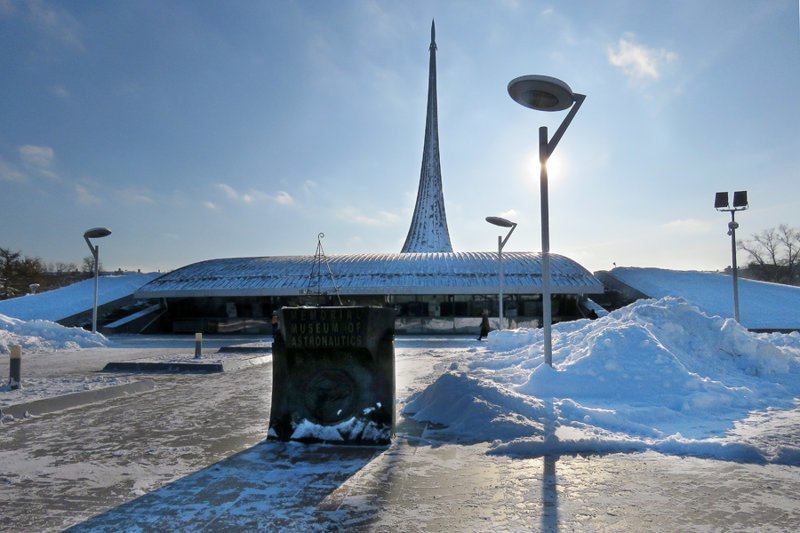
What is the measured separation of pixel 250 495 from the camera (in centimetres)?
441

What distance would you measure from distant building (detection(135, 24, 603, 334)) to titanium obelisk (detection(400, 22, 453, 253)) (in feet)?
36.7

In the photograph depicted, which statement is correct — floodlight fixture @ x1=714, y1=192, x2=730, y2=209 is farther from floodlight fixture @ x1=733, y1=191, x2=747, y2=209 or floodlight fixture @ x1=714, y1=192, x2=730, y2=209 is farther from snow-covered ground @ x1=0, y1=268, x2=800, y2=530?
snow-covered ground @ x1=0, y1=268, x2=800, y2=530

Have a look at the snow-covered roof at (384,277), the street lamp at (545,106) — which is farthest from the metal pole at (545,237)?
the snow-covered roof at (384,277)

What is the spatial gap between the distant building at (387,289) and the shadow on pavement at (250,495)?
81.8 ft

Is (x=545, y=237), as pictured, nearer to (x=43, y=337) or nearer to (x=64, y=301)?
(x=43, y=337)

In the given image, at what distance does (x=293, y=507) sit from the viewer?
4137 millimetres

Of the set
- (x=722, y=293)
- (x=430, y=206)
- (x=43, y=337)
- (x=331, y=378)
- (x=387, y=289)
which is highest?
(x=430, y=206)

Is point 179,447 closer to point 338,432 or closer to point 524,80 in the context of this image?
point 338,432

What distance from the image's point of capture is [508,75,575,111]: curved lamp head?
898 cm

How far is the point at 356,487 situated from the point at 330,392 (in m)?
1.77

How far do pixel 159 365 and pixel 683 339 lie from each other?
11889 mm

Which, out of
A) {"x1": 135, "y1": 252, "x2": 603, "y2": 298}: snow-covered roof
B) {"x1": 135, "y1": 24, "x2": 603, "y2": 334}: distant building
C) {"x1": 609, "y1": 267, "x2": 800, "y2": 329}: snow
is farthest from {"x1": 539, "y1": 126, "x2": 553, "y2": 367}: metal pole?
{"x1": 609, "y1": 267, "x2": 800, "y2": 329}: snow

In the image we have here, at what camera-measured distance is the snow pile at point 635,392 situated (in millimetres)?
6012

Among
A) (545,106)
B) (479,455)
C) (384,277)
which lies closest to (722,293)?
(384,277)
